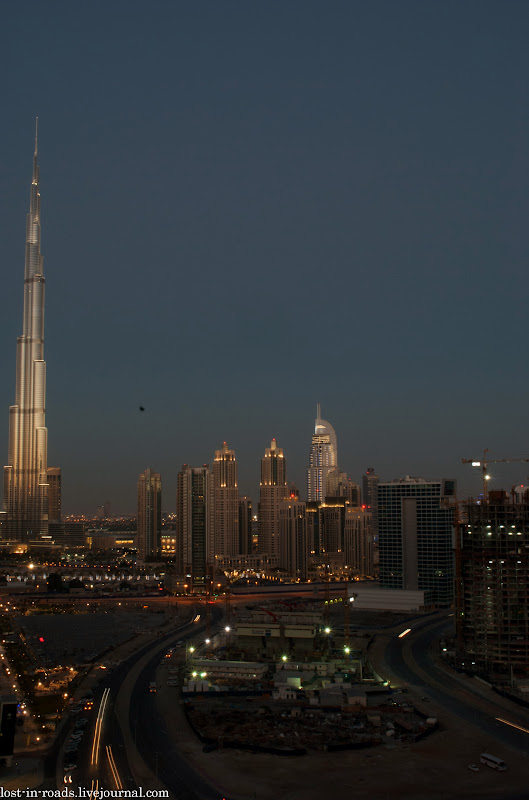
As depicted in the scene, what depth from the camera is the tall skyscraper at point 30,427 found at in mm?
148000

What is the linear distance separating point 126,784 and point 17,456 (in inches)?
5266

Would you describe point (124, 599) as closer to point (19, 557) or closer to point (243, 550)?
point (243, 550)

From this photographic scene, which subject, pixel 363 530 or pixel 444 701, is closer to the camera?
pixel 444 701

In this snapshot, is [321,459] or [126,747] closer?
[126,747]

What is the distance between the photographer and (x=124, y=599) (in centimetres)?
8325

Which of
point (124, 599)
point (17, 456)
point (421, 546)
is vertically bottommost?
point (124, 599)

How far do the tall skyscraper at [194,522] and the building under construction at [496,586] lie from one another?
51.2 m

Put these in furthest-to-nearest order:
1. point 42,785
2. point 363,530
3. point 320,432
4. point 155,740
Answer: point 320,432
point 363,530
point 155,740
point 42,785

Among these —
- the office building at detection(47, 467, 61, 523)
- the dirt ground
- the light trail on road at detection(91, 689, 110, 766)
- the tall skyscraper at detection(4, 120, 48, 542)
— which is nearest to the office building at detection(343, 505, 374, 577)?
the tall skyscraper at detection(4, 120, 48, 542)

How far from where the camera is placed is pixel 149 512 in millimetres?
138500

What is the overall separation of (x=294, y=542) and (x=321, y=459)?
6076cm

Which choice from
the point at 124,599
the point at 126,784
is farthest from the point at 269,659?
the point at 124,599

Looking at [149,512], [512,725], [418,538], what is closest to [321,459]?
[149,512]

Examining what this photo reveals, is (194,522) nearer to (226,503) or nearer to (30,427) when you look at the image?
(226,503)
